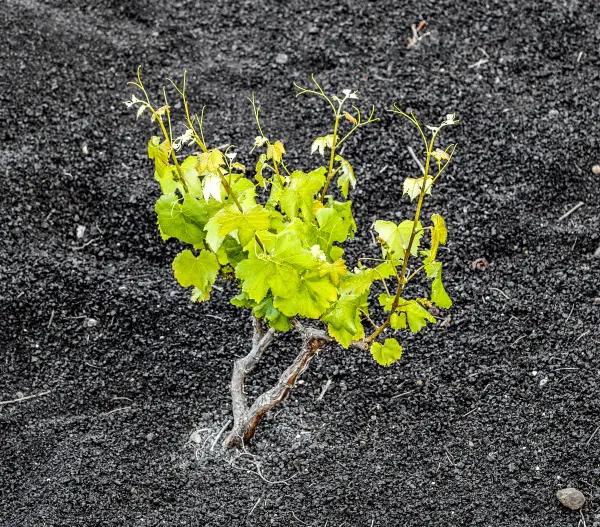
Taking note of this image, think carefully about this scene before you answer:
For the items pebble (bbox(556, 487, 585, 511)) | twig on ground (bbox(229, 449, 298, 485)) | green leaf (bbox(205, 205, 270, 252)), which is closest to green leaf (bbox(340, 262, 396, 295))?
green leaf (bbox(205, 205, 270, 252))

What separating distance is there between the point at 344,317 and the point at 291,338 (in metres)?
0.87

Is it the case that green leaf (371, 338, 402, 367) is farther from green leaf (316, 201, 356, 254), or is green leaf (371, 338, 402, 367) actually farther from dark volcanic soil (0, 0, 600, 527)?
dark volcanic soil (0, 0, 600, 527)

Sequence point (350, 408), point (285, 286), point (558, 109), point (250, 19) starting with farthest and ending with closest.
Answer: point (250, 19), point (558, 109), point (350, 408), point (285, 286)

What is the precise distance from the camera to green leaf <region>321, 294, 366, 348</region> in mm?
1699

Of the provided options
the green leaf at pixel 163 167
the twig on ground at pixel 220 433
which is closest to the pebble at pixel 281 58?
the twig on ground at pixel 220 433

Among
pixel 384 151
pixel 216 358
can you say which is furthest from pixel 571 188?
pixel 216 358

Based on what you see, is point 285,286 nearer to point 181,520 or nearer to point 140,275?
point 181,520

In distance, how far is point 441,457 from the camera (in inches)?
90.5

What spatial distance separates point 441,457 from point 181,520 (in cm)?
69

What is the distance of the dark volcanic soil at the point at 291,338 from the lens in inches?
88.4

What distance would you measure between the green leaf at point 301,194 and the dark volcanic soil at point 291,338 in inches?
32.1

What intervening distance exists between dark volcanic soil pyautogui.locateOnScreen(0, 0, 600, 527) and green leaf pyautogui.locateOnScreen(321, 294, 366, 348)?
2.17 feet

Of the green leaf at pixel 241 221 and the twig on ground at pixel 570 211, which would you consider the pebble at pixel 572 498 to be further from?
the green leaf at pixel 241 221

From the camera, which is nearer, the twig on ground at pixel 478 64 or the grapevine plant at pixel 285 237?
the grapevine plant at pixel 285 237
